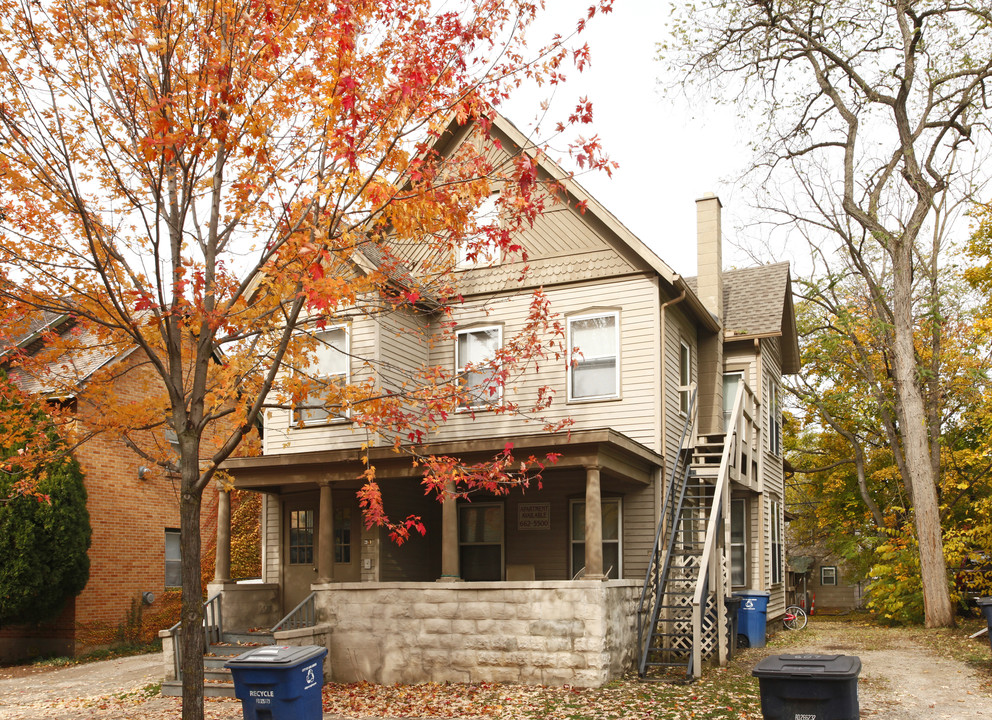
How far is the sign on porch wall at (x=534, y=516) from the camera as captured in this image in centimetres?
1675

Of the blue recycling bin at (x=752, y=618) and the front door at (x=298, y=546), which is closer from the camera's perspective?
the blue recycling bin at (x=752, y=618)

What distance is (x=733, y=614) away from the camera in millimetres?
16109

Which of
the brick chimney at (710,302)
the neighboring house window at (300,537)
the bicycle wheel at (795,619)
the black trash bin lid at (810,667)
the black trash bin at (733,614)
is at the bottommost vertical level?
the bicycle wheel at (795,619)

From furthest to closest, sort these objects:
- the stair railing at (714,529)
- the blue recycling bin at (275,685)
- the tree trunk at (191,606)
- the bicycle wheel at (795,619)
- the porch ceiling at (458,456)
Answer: the bicycle wheel at (795,619) < the porch ceiling at (458,456) < the stair railing at (714,529) < the blue recycling bin at (275,685) < the tree trunk at (191,606)

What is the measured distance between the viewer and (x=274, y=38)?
29.4 feet

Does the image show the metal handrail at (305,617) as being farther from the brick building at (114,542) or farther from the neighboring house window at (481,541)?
the brick building at (114,542)

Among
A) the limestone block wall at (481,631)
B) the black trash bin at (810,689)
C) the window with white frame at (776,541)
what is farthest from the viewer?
the window with white frame at (776,541)

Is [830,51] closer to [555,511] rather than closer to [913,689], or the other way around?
[555,511]

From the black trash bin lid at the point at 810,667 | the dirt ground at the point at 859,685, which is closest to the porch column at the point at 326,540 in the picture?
the dirt ground at the point at 859,685

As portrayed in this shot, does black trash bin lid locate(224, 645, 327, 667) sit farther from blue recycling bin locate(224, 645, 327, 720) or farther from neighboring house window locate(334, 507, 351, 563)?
neighboring house window locate(334, 507, 351, 563)

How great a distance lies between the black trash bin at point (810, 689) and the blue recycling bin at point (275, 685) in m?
4.47

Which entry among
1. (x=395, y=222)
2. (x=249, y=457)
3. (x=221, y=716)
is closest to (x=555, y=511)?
(x=249, y=457)

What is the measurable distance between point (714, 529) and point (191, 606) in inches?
338

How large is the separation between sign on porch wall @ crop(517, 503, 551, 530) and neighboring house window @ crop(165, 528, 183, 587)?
9.74m
